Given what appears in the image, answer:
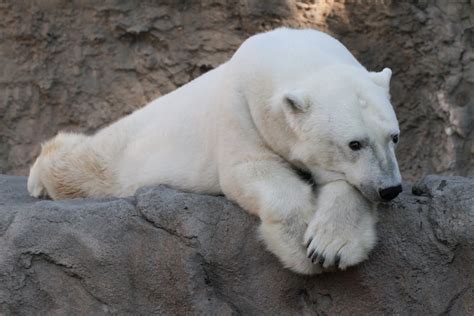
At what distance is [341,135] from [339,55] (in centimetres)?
52

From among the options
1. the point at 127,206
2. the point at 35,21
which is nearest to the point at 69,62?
the point at 35,21

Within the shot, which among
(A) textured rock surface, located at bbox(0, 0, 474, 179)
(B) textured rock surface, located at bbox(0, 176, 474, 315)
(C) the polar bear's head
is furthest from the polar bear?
(A) textured rock surface, located at bbox(0, 0, 474, 179)

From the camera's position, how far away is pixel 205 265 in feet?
11.5

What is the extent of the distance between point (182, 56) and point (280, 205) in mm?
3312

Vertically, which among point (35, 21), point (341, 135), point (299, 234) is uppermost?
point (341, 135)

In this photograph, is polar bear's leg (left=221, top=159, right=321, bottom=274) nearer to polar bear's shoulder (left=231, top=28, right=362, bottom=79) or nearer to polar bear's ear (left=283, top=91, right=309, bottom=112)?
polar bear's ear (left=283, top=91, right=309, bottom=112)

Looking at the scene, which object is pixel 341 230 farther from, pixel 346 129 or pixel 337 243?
pixel 346 129

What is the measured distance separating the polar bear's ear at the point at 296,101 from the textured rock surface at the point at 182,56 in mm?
2983

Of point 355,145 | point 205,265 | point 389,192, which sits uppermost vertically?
point 355,145

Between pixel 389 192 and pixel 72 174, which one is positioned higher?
pixel 389 192

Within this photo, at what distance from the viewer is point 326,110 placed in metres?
3.35

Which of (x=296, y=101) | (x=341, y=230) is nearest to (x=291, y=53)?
(x=296, y=101)

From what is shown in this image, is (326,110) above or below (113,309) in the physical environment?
above

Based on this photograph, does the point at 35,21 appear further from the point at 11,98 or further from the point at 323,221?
the point at 323,221
